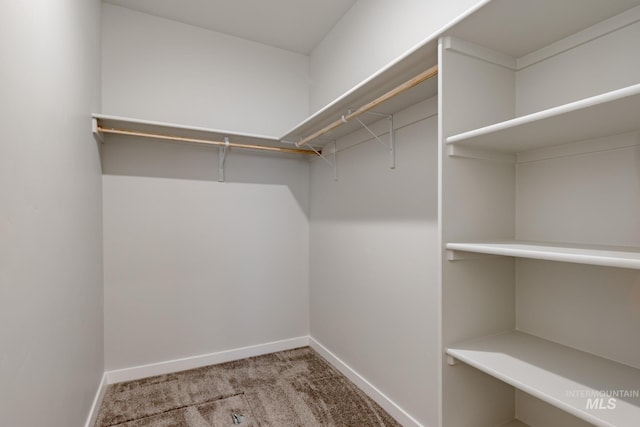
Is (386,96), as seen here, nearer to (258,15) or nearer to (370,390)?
(258,15)

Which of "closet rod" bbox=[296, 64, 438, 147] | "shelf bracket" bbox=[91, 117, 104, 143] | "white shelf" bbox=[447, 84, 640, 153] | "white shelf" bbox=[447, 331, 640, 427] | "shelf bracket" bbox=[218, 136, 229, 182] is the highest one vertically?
"closet rod" bbox=[296, 64, 438, 147]

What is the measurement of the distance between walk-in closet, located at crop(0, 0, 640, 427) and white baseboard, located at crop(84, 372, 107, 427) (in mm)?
22

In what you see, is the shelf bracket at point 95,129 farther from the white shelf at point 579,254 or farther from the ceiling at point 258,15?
the white shelf at point 579,254

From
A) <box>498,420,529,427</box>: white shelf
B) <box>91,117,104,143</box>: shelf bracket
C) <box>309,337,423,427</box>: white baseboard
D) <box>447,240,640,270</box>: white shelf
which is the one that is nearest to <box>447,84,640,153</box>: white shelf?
<box>447,240,640,270</box>: white shelf

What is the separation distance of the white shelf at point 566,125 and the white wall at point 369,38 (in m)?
0.74

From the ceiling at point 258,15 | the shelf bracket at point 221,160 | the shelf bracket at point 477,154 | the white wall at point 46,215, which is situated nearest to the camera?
the white wall at point 46,215

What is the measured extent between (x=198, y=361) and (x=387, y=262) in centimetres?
176

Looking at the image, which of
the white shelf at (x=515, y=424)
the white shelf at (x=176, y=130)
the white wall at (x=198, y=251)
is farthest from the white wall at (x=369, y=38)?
the white shelf at (x=515, y=424)

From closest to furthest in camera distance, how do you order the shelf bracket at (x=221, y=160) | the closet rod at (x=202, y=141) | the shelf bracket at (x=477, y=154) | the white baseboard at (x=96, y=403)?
the shelf bracket at (x=477, y=154), the white baseboard at (x=96, y=403), the closet rod at (x=202, y=141), the shelf bracket at (x=221, y=160)

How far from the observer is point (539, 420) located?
1.27 meters

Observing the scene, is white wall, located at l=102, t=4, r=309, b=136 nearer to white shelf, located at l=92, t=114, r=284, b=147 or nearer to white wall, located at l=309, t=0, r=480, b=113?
white shelf, located at l=92, t=114, r=284, b=147

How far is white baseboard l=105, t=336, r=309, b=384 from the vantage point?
240 centimetres

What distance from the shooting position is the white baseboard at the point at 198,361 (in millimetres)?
2396

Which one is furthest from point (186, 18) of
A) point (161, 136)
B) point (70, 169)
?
point (70, 169)
